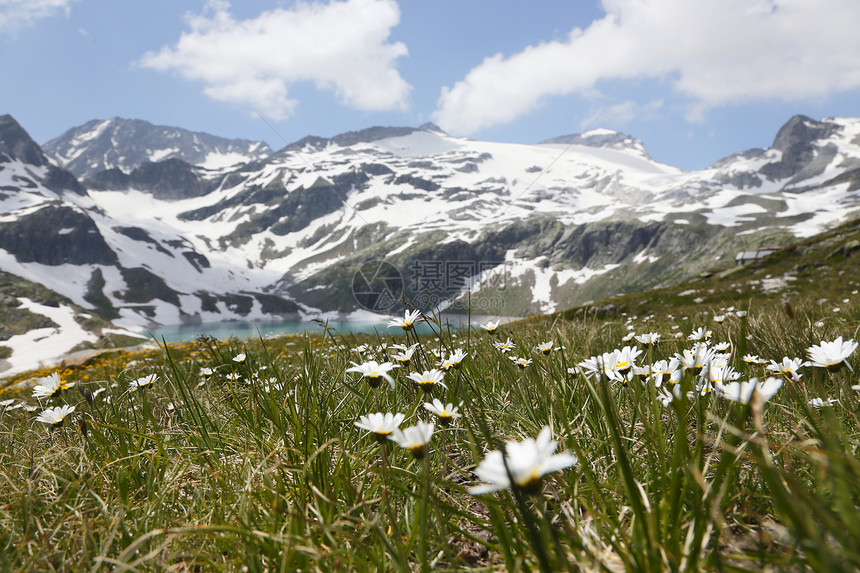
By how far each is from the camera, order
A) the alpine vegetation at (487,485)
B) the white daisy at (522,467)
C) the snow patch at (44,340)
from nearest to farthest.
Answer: the white daisy at (522,467)
the alpine vegetation at (487,485)
the snow patch at (44,340)

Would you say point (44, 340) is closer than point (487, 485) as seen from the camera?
No

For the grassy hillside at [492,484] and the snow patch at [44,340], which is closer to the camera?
the grassy hillside at [492,484]

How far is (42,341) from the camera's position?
11469cm

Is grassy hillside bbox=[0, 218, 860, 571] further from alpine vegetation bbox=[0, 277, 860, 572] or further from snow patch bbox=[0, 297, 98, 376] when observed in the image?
snow patch bbox=[0, 297, 98, 376]

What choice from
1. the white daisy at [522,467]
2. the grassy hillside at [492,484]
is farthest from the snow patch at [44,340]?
the white daisy at [522,467]

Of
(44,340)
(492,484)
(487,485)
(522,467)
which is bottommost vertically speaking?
(44,340)

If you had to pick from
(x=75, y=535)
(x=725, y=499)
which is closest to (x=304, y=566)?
(x=75, y=535)

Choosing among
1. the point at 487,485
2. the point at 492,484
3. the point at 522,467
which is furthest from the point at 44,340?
the point at 522,467

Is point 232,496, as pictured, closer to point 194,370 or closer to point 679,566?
point 679,566

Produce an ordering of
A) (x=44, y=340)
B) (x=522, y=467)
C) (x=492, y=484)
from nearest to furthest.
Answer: (x=522, y=467) < (x=492, y=484) < (x=44, y=340)

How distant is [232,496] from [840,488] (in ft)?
7.17

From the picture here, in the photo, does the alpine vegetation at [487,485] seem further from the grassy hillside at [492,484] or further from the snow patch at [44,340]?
the snow patch at [44,340]

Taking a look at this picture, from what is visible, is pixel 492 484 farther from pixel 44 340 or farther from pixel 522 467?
pixel 44 340

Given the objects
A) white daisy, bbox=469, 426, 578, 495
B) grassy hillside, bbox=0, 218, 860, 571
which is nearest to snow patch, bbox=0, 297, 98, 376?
grassy hillside, bbox=0, 218, 860, 571
